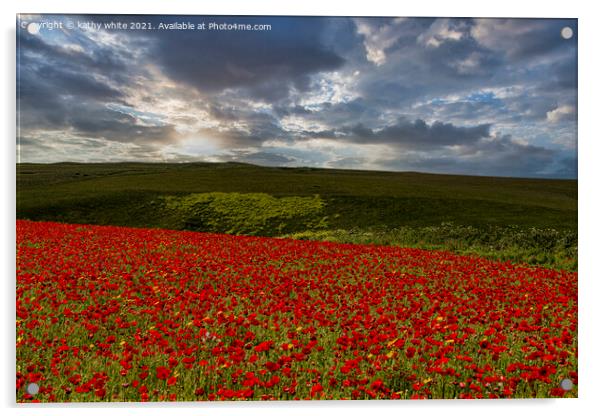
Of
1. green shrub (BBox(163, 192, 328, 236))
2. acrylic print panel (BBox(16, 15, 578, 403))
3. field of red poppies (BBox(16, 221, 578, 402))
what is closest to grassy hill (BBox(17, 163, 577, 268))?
green shrub (BBox(163, 192, 328, 236))

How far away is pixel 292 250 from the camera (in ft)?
39.2

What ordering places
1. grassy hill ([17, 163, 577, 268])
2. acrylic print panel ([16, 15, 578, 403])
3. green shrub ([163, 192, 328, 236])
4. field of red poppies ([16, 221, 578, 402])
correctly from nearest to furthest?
field of red poppies ([16, 221, 578, 402]) → acrylic print panel ([16, 15, 578, 403]) → grassy hill ([17, 163, 577, 268]) → green shrub ([163, 192, 328, 236])

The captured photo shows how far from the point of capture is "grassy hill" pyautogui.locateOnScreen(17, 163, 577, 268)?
53.4 ft

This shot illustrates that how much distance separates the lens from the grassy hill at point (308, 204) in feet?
53.4

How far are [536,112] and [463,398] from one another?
5.40 m

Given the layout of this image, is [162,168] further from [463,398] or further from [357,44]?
[463,398]

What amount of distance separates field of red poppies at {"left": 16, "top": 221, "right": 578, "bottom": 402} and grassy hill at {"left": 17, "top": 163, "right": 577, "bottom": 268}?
6.58 meters

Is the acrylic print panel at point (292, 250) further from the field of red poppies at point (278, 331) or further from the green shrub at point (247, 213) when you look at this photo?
the green shrub at point (247, 213)

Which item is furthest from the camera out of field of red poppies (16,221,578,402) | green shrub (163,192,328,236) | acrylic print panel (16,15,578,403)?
green shrub (163,192,328,236)

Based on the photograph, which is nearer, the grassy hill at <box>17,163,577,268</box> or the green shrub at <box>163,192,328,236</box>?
the grassy hill at <box>17,163,577,268</box>

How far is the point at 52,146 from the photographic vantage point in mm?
8469

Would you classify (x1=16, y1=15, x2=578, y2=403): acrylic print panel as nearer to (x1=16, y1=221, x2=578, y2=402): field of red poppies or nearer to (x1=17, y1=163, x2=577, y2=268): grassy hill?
(x1=16, y1=221, x2=578, y2=402): field of red poppies

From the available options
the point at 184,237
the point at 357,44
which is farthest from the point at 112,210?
the point at 357,44

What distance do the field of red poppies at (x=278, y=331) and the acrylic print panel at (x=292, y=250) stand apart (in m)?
0.03
